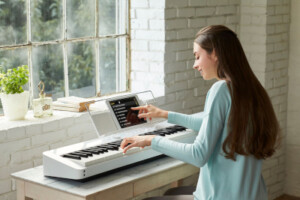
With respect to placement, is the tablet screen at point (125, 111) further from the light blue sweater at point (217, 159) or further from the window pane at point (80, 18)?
the window pane at point (80, 18)

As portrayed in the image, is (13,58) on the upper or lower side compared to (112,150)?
upper

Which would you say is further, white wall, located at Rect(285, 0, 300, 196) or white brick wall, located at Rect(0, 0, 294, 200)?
white wall, located at Rect(285, 0, 300, 196)

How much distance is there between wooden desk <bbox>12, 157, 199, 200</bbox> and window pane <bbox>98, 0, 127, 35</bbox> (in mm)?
1233

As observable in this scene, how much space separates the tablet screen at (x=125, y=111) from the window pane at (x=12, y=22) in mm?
699

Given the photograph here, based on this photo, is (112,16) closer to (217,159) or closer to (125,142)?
(125,142)

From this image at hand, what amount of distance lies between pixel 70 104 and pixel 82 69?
0.35 metres

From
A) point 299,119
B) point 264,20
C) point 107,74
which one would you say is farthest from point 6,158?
point 299,119

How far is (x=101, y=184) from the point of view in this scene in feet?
8.00

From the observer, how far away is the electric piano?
8.02 feet

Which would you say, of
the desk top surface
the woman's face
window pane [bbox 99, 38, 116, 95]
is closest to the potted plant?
the desk top surface

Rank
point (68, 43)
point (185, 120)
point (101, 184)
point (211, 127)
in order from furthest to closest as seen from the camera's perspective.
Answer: point (68, 43)
point (185, 120)
point (101, 184)
point (211, 127)

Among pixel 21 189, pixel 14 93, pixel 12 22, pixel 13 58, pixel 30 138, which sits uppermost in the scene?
pixel 12 22

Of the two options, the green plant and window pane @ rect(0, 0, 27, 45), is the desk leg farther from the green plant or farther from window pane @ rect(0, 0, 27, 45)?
window pane @ rect(0, 0, 27, 45)

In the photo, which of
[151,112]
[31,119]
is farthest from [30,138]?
[151,112]
